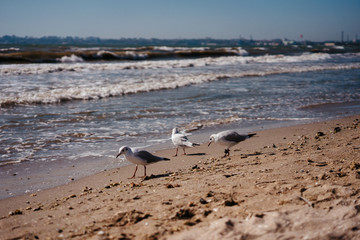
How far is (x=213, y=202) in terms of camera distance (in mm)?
3529

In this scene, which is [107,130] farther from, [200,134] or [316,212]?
[316,212]

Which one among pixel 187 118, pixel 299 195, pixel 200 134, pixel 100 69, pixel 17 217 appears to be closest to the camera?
pixel 299 195

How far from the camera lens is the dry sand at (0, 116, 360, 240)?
9.11 feet

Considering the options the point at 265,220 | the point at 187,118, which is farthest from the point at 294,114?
the point at 265,220

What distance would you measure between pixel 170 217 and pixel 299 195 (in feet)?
4.21

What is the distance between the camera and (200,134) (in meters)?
8.38

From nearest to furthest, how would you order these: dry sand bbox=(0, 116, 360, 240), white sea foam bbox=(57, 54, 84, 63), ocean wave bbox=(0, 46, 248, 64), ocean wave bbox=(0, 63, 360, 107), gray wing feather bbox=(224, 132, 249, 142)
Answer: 1. dry sand bbox=(0, 116, 360, 240)
2. gray wing feather bbox=(224, 132, 249, 142)
3. ocean wave bbox=(0, 63, 360, 107)
4. ocean wave bbox=(0, 46, 248, 64)
5. white sea foam bbox=(57, 54, 84, 63)

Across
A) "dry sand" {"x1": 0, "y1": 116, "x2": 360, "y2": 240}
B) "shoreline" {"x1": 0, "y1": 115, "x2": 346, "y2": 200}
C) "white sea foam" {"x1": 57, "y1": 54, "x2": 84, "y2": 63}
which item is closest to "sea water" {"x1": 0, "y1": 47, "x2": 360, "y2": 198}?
"shoreline" {"x1": 0, "y1": 115, "x2": 346, "y2": 200}

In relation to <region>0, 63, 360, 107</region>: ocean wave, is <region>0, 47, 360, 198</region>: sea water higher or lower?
lower

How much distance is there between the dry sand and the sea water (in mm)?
1093

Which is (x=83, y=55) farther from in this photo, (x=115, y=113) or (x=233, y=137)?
(x=233, y=137)

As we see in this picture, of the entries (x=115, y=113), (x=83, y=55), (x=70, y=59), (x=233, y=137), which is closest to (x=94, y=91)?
(x=115, y=113)

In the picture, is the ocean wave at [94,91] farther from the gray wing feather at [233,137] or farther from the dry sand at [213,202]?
the gray wing feather at [233,137]

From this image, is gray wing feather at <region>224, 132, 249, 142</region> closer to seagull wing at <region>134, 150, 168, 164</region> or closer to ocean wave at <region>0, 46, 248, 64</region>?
seagull wing at <region>134, 150, 168, 164</region>
